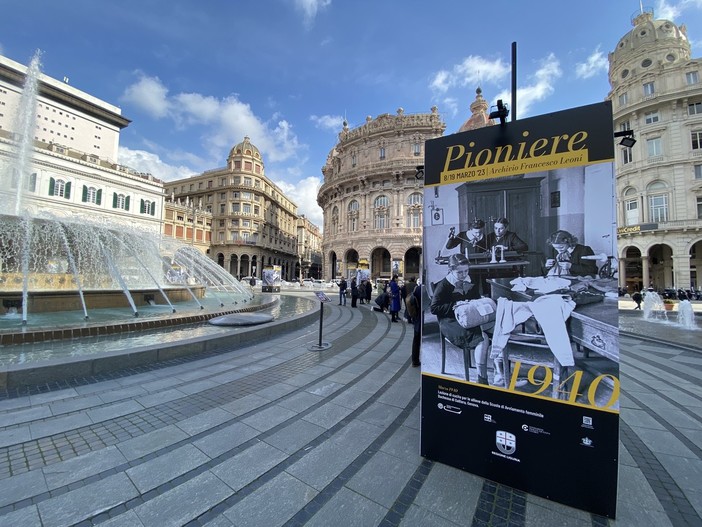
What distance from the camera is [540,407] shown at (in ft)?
8.27

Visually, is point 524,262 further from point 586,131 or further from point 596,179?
point 586,131

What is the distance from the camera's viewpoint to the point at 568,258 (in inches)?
94.3

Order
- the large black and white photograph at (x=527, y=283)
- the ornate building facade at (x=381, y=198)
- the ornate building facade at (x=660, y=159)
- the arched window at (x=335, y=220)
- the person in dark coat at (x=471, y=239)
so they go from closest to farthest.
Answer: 1. the large black and white photograph at (x=527, y=283)
2. the person in dark coat at (x=471, y=239)
3. the ornate building facade at (x=660, y=159)
4. the ornate building facade at (x=381, y=198)
5. the arched window at (x=335, y=220)

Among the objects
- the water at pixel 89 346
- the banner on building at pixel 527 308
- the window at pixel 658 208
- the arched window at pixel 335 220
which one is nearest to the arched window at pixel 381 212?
the arched window at pixel 335 220

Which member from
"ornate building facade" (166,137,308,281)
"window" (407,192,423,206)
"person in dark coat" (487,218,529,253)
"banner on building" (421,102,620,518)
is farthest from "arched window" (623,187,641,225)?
"ornate building facade" (166,137,308,281)

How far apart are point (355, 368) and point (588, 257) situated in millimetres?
4756

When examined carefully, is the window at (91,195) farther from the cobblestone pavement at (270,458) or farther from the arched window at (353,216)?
the cobblestone pavement at (270,458)

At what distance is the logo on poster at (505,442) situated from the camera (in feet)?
8.66

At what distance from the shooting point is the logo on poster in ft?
8.66

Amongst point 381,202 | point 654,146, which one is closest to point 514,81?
point 654,146

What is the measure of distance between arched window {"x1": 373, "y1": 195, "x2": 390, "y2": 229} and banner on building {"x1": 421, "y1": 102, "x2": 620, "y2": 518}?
44.6 metres

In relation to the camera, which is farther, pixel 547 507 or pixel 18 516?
pixel 547 507

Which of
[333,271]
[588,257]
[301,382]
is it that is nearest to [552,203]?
[588,257]

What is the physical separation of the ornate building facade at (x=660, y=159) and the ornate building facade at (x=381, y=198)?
22.7 meters
